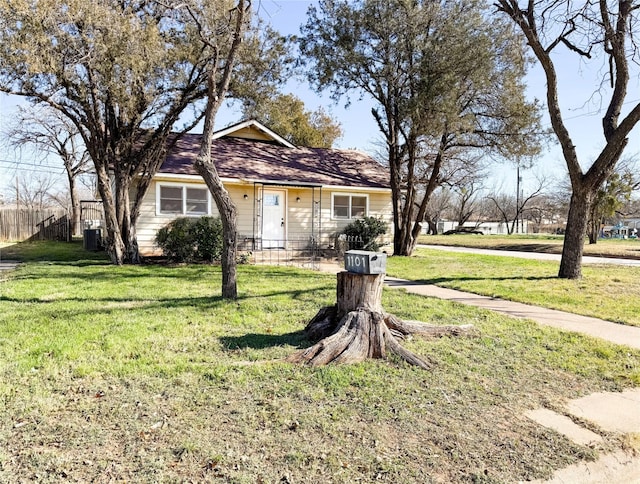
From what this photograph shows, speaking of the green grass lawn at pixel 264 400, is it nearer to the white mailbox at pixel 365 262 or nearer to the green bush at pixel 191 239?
the white mailbox at pixel 365 262

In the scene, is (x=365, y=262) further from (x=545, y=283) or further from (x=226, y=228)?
(x=545, y=283)

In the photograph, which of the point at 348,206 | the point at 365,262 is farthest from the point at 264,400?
the point at 348,206

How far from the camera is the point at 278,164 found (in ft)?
52.9

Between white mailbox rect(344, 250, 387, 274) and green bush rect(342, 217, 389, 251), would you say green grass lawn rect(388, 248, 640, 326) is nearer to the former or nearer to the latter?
green bush rect(342, 217, 389, 251)

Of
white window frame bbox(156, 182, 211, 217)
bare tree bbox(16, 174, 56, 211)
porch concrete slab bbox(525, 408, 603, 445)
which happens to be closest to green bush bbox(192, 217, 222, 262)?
white window frame bbox(156, 182, 211, 217)

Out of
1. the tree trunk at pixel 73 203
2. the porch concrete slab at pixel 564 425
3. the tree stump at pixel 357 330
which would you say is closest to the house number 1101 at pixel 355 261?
the tree stump at pixel 357 330

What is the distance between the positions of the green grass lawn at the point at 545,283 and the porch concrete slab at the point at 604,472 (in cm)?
419

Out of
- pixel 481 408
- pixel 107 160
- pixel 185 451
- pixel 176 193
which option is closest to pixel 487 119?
pixel 176 193

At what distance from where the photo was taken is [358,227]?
15656mm

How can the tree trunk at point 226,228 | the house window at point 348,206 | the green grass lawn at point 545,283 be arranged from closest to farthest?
1. the tree trunk at point 226,228
2. the green grass lawn at point 545,283
3. the house window at point 348,206

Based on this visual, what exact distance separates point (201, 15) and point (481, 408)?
9941mm

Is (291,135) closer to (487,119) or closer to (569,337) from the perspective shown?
(487,119)

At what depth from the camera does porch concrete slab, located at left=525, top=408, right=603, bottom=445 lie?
3047 millimetres

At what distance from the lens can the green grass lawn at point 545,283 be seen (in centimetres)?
739
